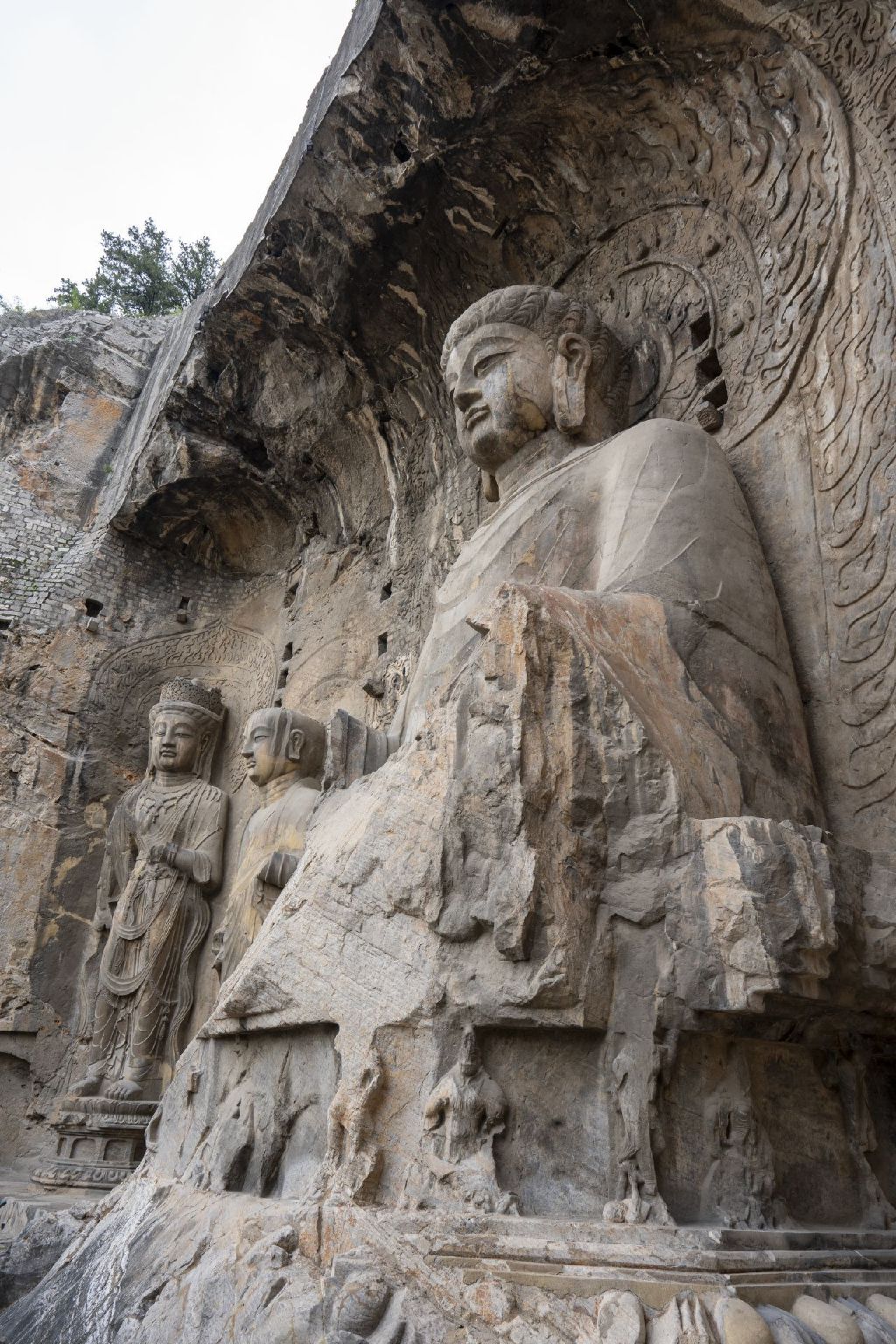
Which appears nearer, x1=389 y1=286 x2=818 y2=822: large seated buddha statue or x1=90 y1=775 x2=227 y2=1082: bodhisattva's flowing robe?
x1=389 y1=286 x2=818 y2=822: large seated buddha statue

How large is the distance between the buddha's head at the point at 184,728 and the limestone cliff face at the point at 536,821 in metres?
0.46

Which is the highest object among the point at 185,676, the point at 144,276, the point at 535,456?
the point at 144,276

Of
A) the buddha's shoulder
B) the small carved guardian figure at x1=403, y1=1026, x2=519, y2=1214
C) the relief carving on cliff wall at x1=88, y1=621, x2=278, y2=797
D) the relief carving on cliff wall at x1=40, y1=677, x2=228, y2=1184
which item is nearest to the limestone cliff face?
the small carved guardian figure at x1=403, y1=1026, x2=519, y2=1214

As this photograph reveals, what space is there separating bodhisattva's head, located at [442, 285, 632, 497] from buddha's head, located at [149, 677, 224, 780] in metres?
3.39

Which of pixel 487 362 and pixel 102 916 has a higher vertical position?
pixel 487 362

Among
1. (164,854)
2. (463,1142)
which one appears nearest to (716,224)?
(463,1142)

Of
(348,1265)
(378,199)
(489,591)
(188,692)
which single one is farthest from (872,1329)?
(188,692)

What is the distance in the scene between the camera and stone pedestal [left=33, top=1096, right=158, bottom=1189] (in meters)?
5.21

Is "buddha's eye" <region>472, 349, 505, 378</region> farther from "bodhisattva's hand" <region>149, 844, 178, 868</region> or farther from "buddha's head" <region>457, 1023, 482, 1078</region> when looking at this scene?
"bodhisattva's hand" <region>149, 844, 178, 868</region>

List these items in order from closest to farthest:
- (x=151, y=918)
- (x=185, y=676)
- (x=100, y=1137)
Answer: (x=100, y=1137) → (x=151, y=918) → (x=185, y=676)

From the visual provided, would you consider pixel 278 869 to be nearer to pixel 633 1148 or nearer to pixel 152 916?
pixel 152 916

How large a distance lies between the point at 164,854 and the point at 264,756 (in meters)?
1.22

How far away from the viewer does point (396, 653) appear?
5.73 metres

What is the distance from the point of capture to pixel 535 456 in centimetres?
392
